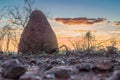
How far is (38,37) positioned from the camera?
982 cm

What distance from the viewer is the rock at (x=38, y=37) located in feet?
32.0

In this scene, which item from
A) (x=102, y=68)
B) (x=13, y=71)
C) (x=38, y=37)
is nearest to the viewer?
(x=13, y=71)

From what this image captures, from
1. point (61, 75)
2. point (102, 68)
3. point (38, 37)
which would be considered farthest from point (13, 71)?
point (38, 37)

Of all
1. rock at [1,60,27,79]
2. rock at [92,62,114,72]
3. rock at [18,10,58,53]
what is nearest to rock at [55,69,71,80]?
rock at [1,60,27,79]

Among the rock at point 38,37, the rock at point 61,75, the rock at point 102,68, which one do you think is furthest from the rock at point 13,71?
the rock at point 38,37

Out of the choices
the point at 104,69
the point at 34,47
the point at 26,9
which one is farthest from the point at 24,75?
the point at 26,9

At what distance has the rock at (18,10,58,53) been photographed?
9.74 metres

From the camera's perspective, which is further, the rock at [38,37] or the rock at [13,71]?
the rock at [38,37]

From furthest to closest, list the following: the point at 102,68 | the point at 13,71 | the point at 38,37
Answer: the point at 38,37 < the point at 102,68 < the point at 13,71

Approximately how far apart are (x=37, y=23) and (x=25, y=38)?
54 centimetres

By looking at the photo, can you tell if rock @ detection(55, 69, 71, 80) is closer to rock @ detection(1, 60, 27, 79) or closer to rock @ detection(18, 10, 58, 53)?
rock @ detection(1, 60, 27, 79)

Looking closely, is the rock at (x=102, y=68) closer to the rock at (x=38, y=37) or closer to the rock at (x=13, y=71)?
the rock at (x=13, y=71)

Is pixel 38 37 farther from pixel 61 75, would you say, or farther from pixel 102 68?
pixel 61 75

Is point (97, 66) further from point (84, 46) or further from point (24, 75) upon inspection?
point (84, 46)
